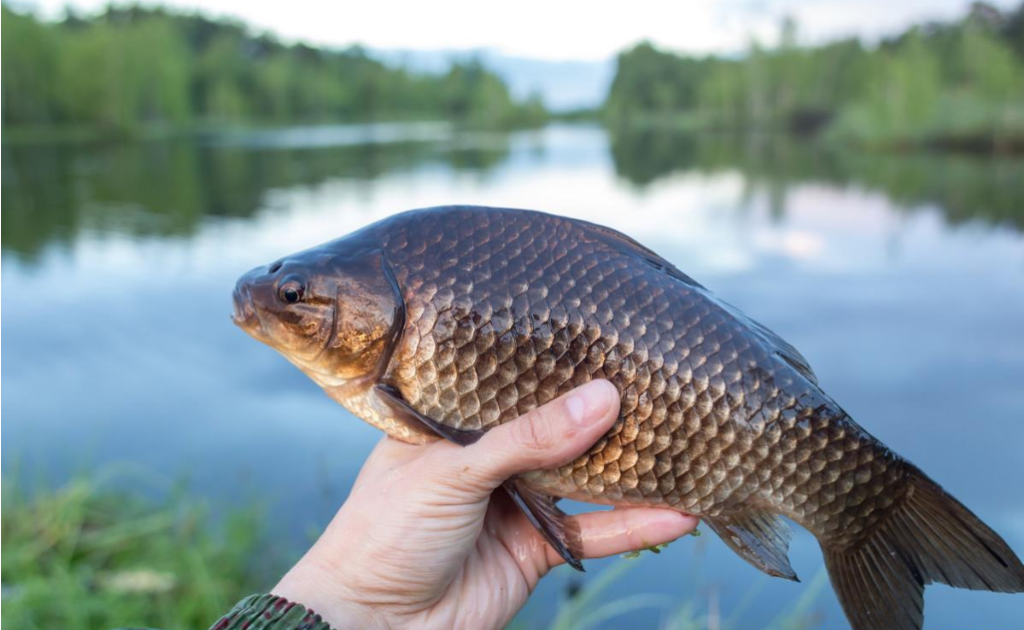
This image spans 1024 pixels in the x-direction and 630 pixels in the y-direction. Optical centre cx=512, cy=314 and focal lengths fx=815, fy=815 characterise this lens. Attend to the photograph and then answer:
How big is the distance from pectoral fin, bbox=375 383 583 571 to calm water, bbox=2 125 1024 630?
7.41ft

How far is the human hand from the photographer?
1.71m

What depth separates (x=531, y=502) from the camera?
1.91 m

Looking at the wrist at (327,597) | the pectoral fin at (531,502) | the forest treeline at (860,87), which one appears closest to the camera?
the pectoral fin at (531,502)

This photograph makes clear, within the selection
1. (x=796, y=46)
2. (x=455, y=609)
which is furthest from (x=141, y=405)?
(x=796, y=46)

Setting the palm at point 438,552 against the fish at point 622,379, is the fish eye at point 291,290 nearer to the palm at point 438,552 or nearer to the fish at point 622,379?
the fish at point 622,379

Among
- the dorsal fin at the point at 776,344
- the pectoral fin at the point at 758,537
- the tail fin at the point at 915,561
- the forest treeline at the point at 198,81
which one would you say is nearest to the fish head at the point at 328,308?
the dorsal fin at the point at 776,344

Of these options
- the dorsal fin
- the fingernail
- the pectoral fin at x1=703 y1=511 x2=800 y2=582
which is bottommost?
the pectoral fin at x1=703 y1=511 x2=800 y2=582

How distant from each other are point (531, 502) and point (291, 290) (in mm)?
739

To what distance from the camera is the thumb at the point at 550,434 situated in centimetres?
168

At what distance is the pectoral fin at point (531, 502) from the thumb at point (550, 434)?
57 millimetres

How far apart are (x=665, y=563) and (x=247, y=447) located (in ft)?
11.2

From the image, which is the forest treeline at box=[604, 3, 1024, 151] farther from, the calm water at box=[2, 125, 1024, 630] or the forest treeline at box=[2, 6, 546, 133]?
the forest treeline at box=[2, 6, 546, 133]

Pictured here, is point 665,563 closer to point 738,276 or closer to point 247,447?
point 247,447

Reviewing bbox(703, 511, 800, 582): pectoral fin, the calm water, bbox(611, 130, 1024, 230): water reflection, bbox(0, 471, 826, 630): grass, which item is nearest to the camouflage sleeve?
bbox(703, 511, 800, 582): pectoral fin
